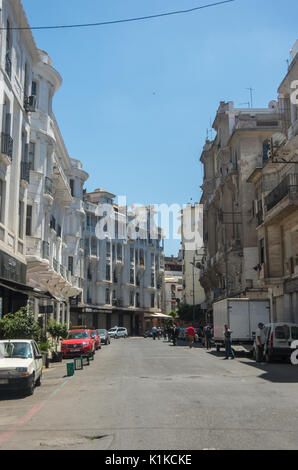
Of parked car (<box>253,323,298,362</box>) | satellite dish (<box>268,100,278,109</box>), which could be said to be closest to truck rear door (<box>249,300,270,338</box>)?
parked car (<box>253,323,298,362</box>)

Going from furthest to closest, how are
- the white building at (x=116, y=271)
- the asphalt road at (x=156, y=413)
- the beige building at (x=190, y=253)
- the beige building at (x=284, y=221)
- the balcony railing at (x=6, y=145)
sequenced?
the beige building at (x=190, y=253), the white building at (x=116, y=271), the beige building at (x=284, y=221), the balcony railing at (x=6, y=145), the asphalt road at (x=156, y=413)

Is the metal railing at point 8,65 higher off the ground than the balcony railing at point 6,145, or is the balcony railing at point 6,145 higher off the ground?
the metal railing at point 8,65

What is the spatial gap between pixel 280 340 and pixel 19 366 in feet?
43.6

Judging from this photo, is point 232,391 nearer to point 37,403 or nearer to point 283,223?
point 37,403

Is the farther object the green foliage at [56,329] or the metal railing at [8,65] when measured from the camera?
the green foliage at [56,329]

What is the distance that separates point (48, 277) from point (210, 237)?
29654 mm

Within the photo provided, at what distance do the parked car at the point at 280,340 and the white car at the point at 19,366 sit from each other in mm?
11344

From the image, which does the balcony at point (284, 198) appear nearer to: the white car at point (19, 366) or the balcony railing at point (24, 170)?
the balcony railing at point (24, 170)

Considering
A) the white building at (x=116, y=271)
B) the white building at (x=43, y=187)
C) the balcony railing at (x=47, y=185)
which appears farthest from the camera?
the white building at (x=116, y=271)

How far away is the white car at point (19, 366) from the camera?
530 inches

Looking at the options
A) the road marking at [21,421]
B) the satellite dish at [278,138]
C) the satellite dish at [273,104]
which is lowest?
the road marking at [21,421]

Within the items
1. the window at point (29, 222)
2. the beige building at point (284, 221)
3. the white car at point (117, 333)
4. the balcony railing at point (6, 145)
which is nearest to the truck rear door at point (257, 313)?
the beige building at point (284, 221)
